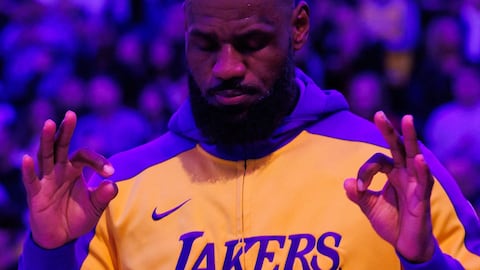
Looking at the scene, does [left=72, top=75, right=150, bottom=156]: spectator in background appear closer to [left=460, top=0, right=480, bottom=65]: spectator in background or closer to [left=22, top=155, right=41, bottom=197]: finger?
[left=460, top=0, right=480, bottom=65]: spectator in background

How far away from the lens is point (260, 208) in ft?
10.6

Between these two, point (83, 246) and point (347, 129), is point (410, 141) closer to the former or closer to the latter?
point (347, 129)

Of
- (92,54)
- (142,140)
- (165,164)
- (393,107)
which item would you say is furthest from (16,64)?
(165,164)

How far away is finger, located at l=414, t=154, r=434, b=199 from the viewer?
2.70 meters

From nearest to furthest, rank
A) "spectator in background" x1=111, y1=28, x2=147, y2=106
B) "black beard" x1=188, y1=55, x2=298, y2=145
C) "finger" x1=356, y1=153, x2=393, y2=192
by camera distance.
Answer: "finger" x1=356, y1=153, x2=393, y2=192 → "black beard" x1=188, y1=55, x2=298, y2=145 → "spectator in background" x1=111, y1=28, x2=147, y2=106

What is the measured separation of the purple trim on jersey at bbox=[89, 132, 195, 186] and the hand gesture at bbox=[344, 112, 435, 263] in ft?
2.53

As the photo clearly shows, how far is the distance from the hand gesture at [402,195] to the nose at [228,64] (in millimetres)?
467

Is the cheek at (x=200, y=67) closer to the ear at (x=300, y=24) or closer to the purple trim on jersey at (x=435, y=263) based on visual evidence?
the ear at (x=300, y=24)

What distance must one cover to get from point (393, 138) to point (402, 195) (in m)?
0.15

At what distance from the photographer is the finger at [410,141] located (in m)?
2.72

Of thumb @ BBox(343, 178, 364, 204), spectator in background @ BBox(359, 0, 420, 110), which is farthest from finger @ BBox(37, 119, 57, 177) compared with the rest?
spectator in background @ BBox(359, 0, 420, 110)

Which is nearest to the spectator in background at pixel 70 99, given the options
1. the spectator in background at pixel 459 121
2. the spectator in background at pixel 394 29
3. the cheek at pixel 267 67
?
the spectator in background at pixel 394 29

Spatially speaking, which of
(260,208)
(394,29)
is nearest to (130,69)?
(394,29)

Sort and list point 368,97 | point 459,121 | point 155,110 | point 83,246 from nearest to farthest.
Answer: point 83,246 < point 368,97 < point 459,121 < point 155,110
